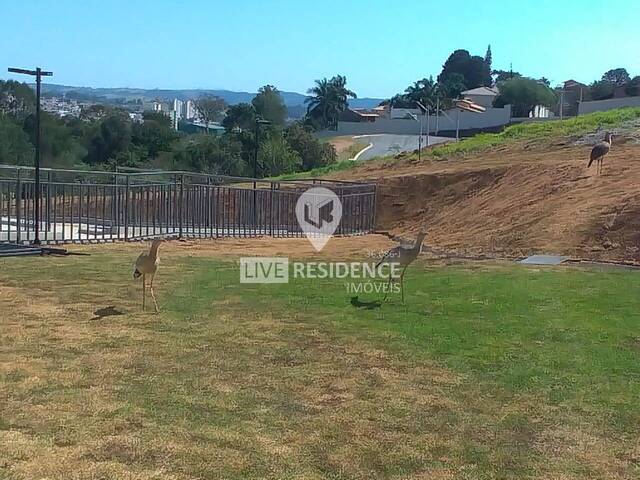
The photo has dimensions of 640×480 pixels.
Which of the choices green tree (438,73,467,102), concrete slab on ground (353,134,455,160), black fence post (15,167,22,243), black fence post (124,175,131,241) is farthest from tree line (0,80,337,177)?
green tree (438,73,467,102)

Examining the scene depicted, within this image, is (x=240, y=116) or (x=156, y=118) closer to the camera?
(x=156, y=118)

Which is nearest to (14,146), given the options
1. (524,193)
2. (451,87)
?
(524,193)

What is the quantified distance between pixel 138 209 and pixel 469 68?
129 meters

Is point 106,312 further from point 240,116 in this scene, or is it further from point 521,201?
point 240,116

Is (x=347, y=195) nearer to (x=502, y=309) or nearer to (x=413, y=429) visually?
(x=502, y=309)

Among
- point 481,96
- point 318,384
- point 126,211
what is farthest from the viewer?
point 481,96

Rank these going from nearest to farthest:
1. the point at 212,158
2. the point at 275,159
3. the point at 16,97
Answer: the point at 212,158 → the point at 275,159 → the point at 16,97

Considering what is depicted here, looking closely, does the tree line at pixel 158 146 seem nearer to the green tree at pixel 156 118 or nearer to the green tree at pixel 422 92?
the green tree at pixel 156 118

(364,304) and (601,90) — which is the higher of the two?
(601,90)

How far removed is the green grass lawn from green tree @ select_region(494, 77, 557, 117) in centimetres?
7111

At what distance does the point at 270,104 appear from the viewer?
7688 cm

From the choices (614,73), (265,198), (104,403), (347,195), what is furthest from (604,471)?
(614,73)

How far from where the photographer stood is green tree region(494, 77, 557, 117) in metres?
78.7

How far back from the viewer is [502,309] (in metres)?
9.80
